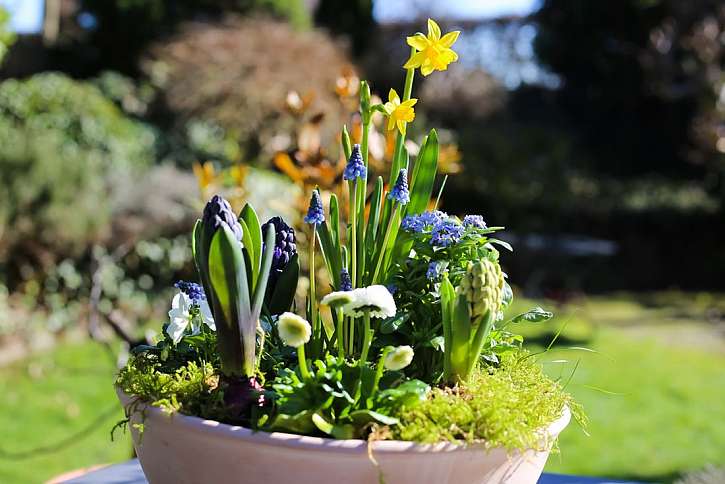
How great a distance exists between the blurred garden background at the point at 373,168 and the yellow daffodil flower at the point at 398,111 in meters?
0.39

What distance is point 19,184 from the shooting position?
4.89m

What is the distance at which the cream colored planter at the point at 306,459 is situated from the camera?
0.85m

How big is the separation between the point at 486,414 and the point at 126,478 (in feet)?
2.26

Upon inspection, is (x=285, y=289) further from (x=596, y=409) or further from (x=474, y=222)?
(x=596, y=409)

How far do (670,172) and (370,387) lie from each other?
11359 millimetres

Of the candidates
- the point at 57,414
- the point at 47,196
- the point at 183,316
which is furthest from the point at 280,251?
the point at 47,196

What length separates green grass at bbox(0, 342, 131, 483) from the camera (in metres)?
3.39

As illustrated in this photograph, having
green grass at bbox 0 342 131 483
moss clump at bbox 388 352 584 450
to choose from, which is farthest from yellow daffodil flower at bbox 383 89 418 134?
green grass at bbox 0 342 131 483

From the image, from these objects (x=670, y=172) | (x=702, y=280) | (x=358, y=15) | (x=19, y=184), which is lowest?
(x=702, y=280)

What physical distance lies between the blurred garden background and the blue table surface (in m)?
0.19

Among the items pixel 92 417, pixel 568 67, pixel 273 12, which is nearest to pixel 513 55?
pixel 568 67

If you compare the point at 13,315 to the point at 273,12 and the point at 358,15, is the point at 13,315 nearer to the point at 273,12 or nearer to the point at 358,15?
the point at 273,12

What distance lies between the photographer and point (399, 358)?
94cm

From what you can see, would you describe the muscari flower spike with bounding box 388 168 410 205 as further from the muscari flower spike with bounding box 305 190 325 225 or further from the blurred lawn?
the blurred lawn
